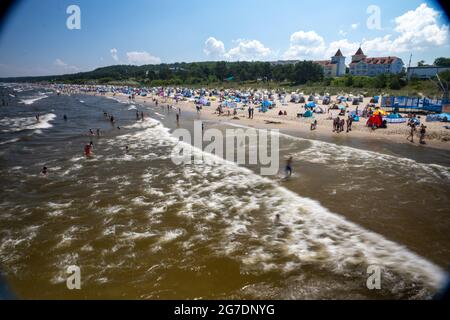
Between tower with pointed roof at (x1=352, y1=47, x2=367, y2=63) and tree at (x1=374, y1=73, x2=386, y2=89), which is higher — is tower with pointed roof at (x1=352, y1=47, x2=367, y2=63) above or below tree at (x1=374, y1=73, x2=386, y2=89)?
above

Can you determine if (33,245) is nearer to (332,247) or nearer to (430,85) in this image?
(332,247)

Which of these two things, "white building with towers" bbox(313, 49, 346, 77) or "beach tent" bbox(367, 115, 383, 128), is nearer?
"beach tent" bbox(367, 115, 383, 128)

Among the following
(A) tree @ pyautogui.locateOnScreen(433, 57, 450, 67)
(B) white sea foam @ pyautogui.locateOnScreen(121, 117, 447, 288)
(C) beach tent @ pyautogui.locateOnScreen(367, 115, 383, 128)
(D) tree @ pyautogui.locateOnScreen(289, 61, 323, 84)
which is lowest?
(B) white sea foam @ pyautogui.locateOnScreen(121, 117, 447, 288)

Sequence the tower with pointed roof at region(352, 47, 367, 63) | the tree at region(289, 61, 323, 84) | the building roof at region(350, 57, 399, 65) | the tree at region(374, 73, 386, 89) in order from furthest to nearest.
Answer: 1. the tower with pointed roof at region(352, 47, 367, 63)
2. the building roof at region(350, 57, 399, 65)
3. the tree at region(289, 61, 323, 84)
4. the tree at region(374, 73, 386, 89)

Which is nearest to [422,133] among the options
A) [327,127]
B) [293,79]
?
[327,127]

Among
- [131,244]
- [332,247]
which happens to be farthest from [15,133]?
[332,247]

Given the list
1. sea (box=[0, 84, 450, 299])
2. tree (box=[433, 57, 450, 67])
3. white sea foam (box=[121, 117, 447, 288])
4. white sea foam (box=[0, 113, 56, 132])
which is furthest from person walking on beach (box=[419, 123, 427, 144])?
tree (box=[433, 57, 450, 67])

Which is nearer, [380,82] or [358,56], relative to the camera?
[380,82]

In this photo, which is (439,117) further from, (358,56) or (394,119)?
(358,56)

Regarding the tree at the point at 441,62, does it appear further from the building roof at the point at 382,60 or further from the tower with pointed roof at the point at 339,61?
the tower with pointed roof at the point at 339,61

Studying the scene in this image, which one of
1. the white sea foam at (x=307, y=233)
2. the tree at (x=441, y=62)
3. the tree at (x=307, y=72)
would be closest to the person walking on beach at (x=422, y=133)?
the white sea foam at (x=307, y=233)

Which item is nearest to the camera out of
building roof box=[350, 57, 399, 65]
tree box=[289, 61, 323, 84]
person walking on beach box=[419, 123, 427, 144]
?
person walking on beach box=[419, 123, 427, 144]

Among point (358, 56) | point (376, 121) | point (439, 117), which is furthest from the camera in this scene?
point (358, 56)

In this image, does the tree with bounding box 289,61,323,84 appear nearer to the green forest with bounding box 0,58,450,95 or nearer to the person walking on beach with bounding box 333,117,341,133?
the green forest with bounding box 0,58,450,95
